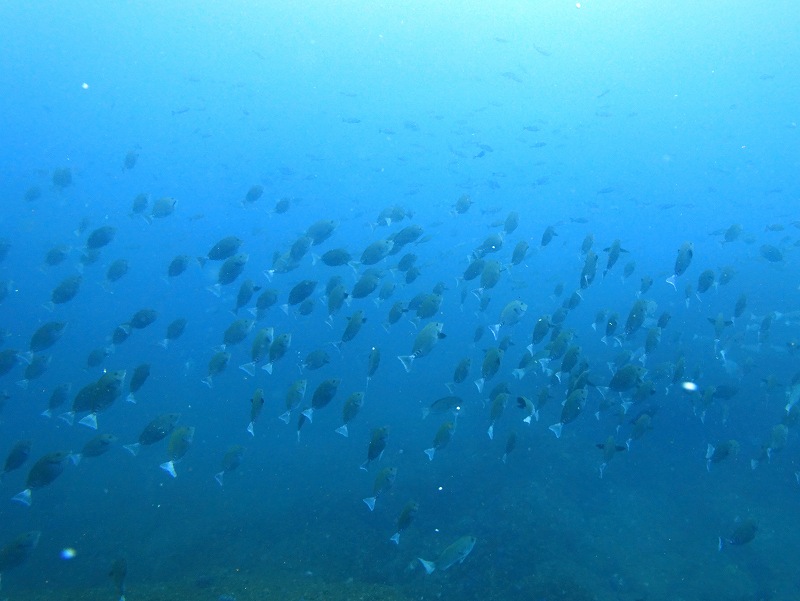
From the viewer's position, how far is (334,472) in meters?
14.5

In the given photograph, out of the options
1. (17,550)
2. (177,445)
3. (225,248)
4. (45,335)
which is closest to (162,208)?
(225,248)

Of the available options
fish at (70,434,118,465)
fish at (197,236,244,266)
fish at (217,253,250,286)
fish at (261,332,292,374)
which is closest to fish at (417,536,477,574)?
fish at (261,332,292,374)

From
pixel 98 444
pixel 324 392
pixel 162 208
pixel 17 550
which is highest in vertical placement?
pixel 162 208

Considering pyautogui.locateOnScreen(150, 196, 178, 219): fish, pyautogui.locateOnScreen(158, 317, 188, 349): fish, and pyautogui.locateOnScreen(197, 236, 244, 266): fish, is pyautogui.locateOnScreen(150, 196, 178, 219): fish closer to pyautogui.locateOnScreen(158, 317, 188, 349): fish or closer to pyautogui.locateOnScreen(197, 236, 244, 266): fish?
pyautogui.locateOnScreen(158, 317, 188, 349): fish

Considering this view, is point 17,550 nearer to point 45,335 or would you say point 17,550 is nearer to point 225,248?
point 45,335

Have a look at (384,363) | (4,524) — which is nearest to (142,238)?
(384,363)

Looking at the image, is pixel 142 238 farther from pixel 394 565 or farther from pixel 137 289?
pixel 394 565

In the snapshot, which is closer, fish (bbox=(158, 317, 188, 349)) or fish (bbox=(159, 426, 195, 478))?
fish (bbox=(159, 426, 195, 478))

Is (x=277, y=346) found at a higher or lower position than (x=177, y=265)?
lower

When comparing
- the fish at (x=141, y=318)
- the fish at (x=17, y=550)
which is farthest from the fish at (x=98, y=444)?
the fish at (x=141, y=318)

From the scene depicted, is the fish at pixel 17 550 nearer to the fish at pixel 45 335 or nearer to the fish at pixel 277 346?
the fish at pixel 45 335

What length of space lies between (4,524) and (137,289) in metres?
33.9

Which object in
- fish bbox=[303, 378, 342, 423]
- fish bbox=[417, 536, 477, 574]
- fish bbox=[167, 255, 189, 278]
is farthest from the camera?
fish bbox=[167, 255, 189, 278]

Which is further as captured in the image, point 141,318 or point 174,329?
point 174,329
